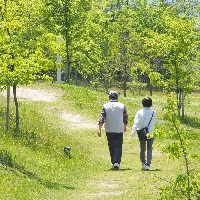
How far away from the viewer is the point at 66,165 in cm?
1772

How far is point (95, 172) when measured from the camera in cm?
1728

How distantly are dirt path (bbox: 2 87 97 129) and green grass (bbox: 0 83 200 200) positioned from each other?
0.72 meters

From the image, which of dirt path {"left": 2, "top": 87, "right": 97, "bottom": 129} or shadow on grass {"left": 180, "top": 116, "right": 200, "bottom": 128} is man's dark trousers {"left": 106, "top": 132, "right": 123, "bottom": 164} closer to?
dirt path {"left": 2, "top": 87, "right": 97, "bottom": 129}

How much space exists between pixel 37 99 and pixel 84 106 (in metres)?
2.74

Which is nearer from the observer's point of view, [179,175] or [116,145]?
[179,175]

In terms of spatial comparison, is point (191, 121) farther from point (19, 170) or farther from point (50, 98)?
point (19, 170)

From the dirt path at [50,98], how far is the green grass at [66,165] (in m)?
0.72

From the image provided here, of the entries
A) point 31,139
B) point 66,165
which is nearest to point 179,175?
point 66,165

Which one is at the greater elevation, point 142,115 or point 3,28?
point 3,28

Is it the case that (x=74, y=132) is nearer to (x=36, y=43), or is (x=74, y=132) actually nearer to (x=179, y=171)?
(x=36, y=43)

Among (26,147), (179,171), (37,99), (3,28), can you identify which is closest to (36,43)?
(3,28)

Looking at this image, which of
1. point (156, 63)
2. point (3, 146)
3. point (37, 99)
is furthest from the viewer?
point (156, 63)

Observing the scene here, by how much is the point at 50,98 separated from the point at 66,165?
17661 mm

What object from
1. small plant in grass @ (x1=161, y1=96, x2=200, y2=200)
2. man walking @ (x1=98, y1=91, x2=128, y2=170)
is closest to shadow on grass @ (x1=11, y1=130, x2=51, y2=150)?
man walking @ (x1=98, y1=91, x2=128, y2=170)
